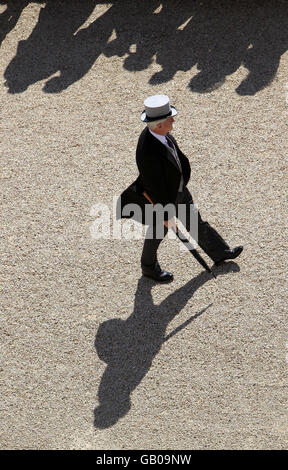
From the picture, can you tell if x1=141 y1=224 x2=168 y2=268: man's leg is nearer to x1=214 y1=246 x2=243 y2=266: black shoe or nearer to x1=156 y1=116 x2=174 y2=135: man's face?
x1=214 y1=246 x2=243 y2=266: black shoe

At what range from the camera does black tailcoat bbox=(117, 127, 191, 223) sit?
6301mm

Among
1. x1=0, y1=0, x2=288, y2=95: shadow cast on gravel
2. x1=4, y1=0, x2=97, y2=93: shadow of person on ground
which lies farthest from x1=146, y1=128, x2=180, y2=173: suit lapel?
x1=4, y1=0, x2=97, y2=93: shadow of person on ground

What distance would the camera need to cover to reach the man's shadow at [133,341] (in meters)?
6.30

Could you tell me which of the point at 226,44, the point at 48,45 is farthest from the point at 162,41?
the point at 48,45

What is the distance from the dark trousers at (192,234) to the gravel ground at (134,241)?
246 millimetres

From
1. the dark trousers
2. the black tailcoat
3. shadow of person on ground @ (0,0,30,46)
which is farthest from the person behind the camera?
shadow of person on ground @ (0,0,30,46)

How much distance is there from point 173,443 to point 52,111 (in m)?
4.53

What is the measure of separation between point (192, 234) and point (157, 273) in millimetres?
486

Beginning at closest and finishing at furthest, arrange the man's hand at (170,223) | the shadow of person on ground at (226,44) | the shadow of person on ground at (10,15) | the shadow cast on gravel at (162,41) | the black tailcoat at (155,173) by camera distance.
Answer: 1. the black tailcoat at (155,173)
2. the man's hand at (170,223)
3. the shadow of person on ground at (226,44)
4. the shadow cast on gravel at (162,41)
5. the shadow of person on ground at (10,15)

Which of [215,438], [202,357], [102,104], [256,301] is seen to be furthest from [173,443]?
[102,104]

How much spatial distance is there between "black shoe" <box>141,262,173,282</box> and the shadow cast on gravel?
2.83 meters

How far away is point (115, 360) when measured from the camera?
6.58m

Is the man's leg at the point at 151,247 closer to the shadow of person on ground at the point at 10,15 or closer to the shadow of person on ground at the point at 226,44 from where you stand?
the shadow of person on ground at the point at 226,44

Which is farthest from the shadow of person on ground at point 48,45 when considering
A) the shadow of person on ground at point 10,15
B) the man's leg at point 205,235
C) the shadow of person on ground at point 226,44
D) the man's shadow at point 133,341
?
the man's shadow at point 133,341
